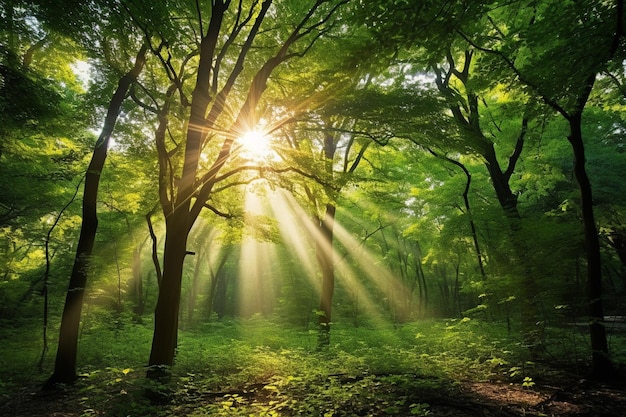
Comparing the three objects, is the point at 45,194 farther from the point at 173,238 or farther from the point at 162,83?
the point at 173,238

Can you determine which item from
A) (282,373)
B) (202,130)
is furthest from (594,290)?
(202,130)

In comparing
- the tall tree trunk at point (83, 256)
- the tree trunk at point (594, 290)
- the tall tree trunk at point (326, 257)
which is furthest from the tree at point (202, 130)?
the tree trunk at point (594, 290)

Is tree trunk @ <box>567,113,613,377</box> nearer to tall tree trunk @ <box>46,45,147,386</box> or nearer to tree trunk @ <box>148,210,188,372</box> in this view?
tree trunk @ <box>148,210,188,372</box>

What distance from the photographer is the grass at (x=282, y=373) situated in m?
5.78

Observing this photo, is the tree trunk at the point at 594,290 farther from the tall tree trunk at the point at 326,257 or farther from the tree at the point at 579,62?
the tall tree trunk at the point at 326,257

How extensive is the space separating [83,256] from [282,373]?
19.6 ft

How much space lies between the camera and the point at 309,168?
30.5 feet

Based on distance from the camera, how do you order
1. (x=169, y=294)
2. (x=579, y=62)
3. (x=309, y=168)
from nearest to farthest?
(x=579, y=62) < (x=169, y=294) < (x=309, y=168)

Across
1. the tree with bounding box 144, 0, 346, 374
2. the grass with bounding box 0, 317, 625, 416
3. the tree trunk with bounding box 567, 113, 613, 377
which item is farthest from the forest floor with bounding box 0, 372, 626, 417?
the tree with bounding box 144, 0, 346, 374

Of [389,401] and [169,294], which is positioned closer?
[389,401]

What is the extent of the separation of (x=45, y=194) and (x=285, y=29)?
39.3 ft

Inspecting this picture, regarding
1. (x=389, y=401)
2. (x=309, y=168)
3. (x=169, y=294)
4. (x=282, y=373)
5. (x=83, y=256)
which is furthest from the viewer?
(x=309, y=168)

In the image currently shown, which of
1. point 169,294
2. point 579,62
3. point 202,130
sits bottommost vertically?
point 169,294

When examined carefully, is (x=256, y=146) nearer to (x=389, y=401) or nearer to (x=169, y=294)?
(x=169, y=294)
